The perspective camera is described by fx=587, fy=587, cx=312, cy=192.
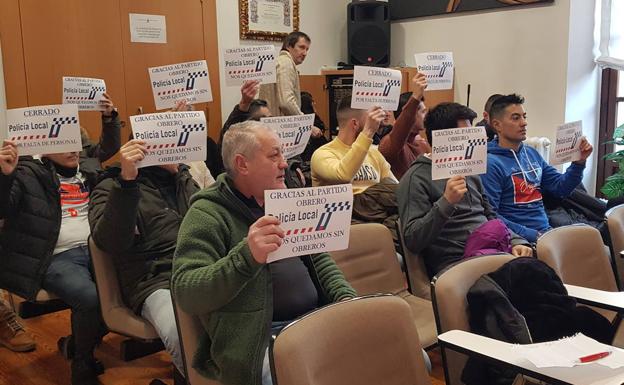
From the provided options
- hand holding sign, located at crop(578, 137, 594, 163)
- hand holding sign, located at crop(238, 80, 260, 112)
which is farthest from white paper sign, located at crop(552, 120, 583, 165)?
hand holding sign, located at crop(238, 80, 260, 112)

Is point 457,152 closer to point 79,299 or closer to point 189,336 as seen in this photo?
point 189,336

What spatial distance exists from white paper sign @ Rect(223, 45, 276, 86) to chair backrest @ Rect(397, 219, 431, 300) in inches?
58.7

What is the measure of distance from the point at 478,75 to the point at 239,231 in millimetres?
4628

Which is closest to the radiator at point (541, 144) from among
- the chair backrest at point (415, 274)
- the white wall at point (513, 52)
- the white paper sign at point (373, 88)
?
the white wall at point (513, 52)

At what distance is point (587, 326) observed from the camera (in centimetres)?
197

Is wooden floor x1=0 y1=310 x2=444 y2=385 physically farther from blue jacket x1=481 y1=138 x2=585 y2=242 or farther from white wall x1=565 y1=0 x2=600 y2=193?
white wall x1=565 y1=0 x2=600 y2=193

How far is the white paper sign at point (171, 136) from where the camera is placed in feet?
7.68

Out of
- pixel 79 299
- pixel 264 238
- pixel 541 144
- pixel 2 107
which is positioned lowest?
pixel 79 299

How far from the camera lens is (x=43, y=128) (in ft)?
8.83

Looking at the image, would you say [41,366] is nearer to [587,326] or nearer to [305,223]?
[305,223]

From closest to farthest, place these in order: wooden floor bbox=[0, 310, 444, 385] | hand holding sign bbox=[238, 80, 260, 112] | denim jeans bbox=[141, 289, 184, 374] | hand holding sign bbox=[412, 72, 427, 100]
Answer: denim jeans bbox=[141, 289, 184, 374]
wooden floor bbox=[0, 310, 444, 385]
hand holding sign bbox=[412, 72, 427, 100]
hand holding sign bbox=[238, 80, 260, 112]

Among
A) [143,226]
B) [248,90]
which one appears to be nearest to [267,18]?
[248,90]

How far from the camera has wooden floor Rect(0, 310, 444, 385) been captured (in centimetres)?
282

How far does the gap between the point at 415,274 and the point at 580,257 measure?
2.25 feet
